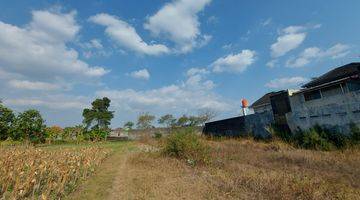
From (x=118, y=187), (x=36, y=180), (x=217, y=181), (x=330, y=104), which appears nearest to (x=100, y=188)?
(x=118, y=187)

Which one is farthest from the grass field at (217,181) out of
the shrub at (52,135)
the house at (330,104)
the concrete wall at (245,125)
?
the shrub at (52,135)

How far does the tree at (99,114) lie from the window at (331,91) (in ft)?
145

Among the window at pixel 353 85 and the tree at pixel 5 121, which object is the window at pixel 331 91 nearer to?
the window at pixel 353 85

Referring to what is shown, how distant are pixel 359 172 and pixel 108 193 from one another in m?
8.02

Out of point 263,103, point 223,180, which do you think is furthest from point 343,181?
point 263,103

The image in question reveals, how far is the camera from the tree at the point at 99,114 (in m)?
56.9

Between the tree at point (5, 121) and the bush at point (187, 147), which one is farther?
the tree at point (5, 121)

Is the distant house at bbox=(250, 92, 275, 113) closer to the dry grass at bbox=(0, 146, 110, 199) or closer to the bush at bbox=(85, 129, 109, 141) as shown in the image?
the bush at bbox=(85, 129, 109, 141)

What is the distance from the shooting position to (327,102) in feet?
68.1

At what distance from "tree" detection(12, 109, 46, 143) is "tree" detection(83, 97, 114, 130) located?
55.9 feet

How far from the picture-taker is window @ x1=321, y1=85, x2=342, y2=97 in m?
20.2

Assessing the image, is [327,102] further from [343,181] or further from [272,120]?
[343,181]

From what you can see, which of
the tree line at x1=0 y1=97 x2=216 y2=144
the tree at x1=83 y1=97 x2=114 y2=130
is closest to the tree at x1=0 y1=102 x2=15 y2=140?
the tree line at x1=0 y1=97 x2=216 y2=144

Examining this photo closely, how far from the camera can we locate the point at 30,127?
123 ft
